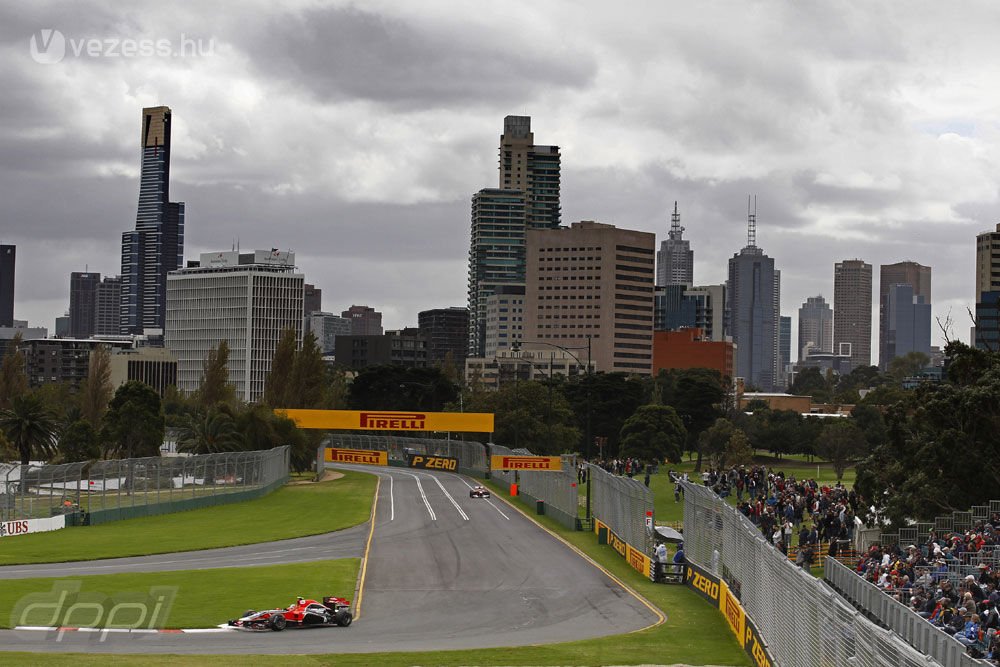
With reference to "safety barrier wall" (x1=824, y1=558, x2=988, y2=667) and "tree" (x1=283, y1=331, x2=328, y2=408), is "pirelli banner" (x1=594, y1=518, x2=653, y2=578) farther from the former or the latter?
"tree" (x1=283, y1=331, x2=328, y2=408)

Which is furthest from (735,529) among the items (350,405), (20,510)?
(350,405)

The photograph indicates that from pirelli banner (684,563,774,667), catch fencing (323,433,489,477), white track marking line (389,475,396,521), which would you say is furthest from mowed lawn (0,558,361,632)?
catch fencing (323,433,489,477)

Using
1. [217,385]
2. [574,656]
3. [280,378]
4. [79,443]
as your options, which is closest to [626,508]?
[574,656]

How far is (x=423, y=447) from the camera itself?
125 metres

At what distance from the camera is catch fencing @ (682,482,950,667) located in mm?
16719

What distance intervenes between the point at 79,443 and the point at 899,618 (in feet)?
270

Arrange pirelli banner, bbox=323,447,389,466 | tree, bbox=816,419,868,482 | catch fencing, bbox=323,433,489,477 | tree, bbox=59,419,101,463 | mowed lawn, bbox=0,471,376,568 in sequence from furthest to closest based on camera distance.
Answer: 1. pirelli banner, bbox=323,447,389,466
2. tree, bbox=816,419,868,482
3. catch fencing, bbox=323,433,489,477
4. tree, bbox=59,419,101,463
5. mowed lawn, bbox=0,471,376,568

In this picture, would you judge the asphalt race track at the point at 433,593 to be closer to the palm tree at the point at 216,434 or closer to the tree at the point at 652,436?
the palm tree at the point at 216,434

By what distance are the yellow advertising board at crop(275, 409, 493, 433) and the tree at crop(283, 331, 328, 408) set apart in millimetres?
14927

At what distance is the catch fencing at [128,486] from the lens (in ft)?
197

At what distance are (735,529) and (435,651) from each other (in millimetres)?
9133

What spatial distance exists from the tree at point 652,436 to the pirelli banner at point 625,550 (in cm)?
5264

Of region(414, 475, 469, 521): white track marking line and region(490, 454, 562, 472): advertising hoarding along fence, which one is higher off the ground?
region(490, 454, 562, 472): advertising hoarding along fence

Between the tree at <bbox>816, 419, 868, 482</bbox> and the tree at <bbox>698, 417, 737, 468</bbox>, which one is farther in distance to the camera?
the tree at <bbox>698, 417, 737, 468</bbox>
